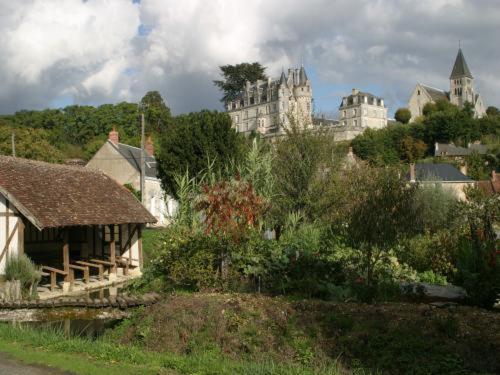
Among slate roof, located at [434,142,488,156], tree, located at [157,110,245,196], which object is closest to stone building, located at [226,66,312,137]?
slate roof, located at [434,142,488,156]

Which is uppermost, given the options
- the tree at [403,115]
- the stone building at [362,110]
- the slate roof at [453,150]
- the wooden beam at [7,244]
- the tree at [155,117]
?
the stone building at [362,110]

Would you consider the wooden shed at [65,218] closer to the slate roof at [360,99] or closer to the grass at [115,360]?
the grass at [115,360]

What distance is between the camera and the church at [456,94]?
338 ft

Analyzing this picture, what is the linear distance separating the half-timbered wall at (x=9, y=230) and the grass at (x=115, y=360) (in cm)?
788

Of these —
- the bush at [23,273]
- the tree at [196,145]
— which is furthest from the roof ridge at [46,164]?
the tree at [196,145]

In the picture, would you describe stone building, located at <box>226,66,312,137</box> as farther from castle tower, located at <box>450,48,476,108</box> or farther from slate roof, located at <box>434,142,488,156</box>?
slate roof, located at <box>434,142,488,156</box>

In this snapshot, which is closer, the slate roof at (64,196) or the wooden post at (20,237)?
the wooden post at (20,237)

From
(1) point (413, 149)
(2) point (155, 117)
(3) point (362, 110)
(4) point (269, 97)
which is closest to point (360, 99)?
(3) point (362, 110)

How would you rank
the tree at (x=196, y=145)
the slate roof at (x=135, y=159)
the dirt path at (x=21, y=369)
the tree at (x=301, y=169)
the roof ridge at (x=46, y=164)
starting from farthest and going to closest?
the slate roof at (x=135, y=159) < the tree at (x=196, y=145) < the roof ridge at (x=46, y=164) < the tree at (x=301, y=169) < the dirt path at (x=21, y=369)

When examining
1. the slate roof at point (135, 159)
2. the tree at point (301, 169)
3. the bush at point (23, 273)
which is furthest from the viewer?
the slate roof at point (135, 159)

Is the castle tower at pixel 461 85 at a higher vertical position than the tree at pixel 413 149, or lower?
higher

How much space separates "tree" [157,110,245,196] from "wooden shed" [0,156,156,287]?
623 centimetres

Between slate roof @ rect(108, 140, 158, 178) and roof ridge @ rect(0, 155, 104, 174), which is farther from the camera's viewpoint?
slate roof @ rect(108, 140, 158, 178)

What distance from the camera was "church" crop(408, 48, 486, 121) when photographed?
103000mm
